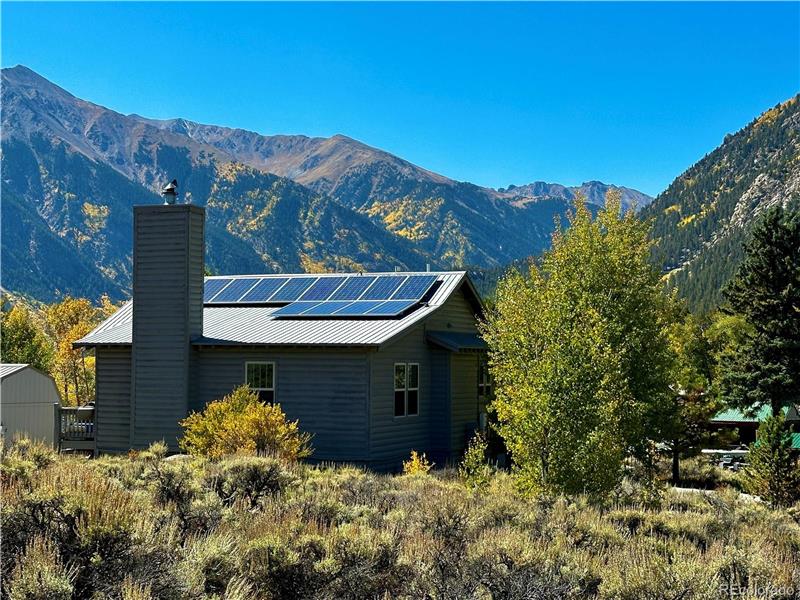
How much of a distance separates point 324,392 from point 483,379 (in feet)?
21.6

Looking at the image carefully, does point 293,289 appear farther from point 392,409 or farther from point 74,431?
point 74,431

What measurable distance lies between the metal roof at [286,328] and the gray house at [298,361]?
0.18 ft

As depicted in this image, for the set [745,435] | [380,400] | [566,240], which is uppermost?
[566,240]

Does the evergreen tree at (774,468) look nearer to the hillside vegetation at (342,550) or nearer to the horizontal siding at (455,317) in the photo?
the horizontal siding at (455,317)

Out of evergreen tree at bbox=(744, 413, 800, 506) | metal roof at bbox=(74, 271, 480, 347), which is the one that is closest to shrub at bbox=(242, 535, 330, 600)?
metal roof at bbox=(74, 271, 480, 347)

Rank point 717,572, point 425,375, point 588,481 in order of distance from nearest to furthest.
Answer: point 717,572 → point 588,481 → point 425,375

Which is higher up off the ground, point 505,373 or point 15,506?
point 505,373

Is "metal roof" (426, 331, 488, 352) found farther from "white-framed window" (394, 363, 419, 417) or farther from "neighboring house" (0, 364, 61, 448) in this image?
"neighboring house" (0, 364, 61, 448)

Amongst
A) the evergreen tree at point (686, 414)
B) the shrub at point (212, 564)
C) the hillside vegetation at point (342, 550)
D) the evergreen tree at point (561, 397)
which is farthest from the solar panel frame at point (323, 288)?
the shrub at point (212, 564)

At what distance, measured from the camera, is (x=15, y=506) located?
27.5 feet

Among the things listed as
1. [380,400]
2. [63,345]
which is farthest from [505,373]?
[63,345]

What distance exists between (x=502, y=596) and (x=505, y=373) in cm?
970

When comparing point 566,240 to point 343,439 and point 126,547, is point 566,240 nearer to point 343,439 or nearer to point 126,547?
point 343,439

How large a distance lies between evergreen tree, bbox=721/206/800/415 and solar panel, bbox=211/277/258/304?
53.6 ft
